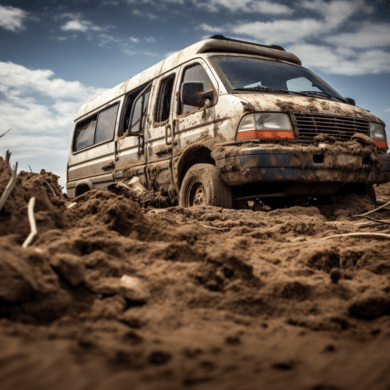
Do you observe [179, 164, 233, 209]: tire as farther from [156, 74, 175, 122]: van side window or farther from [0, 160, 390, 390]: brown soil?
[0, 160, 390, 390]: brown soil

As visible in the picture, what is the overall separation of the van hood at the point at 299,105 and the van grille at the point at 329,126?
0.20 ft

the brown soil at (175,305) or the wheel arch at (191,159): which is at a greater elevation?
the wheel arch at (191,159)

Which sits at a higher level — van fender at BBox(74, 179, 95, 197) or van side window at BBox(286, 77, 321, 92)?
van side window at BBox(286, 77, 321, 92)

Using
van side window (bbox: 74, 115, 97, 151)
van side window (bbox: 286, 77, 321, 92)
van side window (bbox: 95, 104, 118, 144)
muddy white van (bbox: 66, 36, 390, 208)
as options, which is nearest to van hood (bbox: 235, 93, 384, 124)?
muddy white van (bbox: 66, 36, 390, 208)

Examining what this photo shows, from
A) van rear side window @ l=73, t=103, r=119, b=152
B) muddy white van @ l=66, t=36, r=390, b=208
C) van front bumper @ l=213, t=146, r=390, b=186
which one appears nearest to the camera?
van front bumper @ l=213, t=146, r=390, b=186

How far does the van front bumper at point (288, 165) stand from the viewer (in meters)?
4.11

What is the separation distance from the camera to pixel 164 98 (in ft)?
18.8

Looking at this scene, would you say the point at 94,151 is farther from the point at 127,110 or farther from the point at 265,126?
the point at 265,126

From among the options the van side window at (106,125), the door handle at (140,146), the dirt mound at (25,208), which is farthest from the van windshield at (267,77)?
the dirt mound at (25,208)

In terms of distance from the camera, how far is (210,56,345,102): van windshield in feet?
15.9

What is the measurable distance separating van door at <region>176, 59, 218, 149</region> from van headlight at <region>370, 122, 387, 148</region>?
6.50ft

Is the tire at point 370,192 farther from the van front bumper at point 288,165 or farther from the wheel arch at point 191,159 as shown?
the wheel arch at point 191,159

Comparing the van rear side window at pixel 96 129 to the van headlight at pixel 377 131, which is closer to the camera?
the van headlight at pixel 377 131

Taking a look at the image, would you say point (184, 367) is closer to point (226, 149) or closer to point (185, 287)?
point (185, 287)
